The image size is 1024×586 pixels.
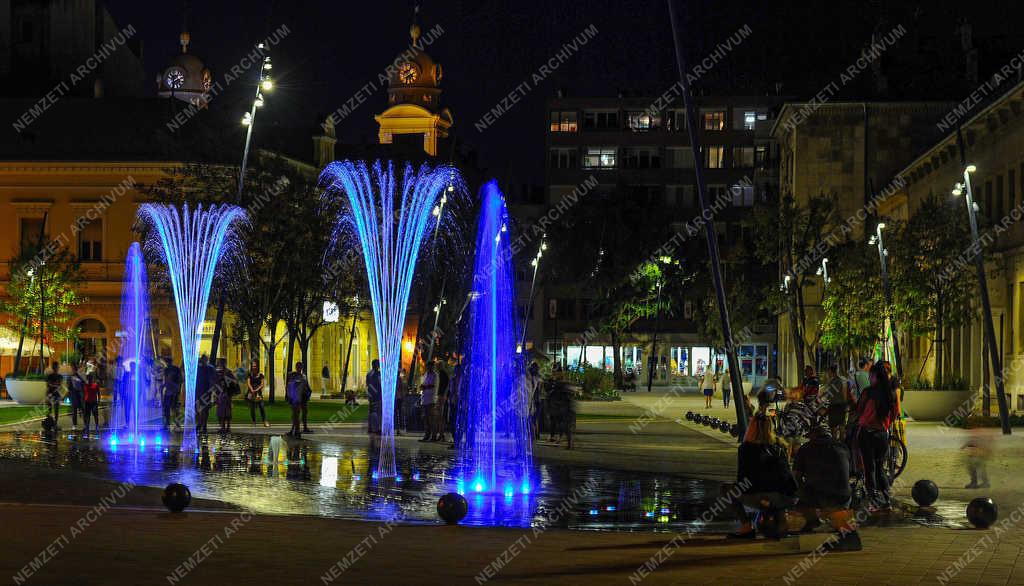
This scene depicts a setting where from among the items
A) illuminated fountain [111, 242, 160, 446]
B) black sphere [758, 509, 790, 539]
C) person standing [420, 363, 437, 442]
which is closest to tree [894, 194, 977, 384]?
person standing [420, 363, 437, 442]

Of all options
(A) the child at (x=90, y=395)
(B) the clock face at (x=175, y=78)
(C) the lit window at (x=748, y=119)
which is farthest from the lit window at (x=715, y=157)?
(A) the child at (x=90, y=395)

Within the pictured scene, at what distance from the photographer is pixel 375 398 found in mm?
31031

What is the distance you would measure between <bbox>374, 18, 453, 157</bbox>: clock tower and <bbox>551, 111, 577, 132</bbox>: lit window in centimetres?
1208

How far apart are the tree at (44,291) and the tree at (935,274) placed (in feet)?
115

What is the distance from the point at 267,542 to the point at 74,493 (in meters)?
5.51

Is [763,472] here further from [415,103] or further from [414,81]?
[414,81]

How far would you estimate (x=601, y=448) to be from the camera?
28312mm

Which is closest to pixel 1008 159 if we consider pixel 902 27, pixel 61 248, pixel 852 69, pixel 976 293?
pixel 976 293

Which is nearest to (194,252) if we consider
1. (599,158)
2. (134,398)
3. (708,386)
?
(134,398)

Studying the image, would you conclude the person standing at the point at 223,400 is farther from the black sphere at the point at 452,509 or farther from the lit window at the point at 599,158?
the lit window at the point at 599,158

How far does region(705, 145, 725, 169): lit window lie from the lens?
343 ft

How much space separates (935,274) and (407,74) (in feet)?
262

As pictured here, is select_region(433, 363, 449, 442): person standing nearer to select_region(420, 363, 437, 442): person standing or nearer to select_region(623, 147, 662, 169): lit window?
select_region(420, 363, 437, 442): person standing

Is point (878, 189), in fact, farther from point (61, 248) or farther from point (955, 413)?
point (61, 248)
